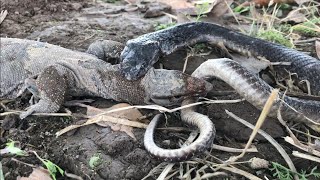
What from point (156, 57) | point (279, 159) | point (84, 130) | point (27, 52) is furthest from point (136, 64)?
point (279, 159)

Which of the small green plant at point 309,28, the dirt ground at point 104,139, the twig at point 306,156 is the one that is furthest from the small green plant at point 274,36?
the twig at point 306,156

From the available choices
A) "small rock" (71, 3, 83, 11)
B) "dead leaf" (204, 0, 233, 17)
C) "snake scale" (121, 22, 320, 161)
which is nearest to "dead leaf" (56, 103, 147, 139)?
"snake scale" (121, 22, 320, 161)

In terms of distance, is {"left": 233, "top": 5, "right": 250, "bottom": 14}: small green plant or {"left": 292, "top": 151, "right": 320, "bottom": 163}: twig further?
{"left": 233, "top": 5, "right": 250, "bottom": 14}: small green plant

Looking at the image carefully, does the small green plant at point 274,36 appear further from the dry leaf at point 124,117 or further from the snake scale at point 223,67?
the dry leaf at point 124,117

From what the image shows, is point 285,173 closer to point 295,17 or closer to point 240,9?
point 295,17

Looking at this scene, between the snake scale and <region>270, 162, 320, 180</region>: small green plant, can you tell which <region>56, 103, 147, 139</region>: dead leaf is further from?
<region>270, 162, 320, 180</region>: small green plant

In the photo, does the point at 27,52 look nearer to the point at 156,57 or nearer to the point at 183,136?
the point at 156,57
